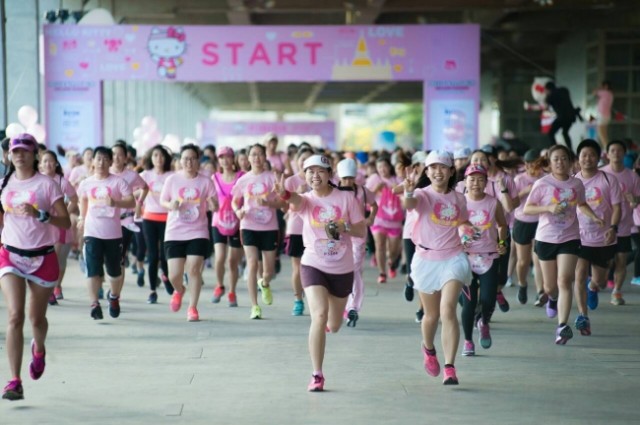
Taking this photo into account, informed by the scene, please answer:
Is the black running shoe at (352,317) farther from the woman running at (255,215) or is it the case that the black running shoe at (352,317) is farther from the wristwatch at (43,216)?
the wristwatch at (43,216)

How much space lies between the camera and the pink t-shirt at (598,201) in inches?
443

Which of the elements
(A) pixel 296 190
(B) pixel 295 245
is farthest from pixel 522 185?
(A) pixel 296 190

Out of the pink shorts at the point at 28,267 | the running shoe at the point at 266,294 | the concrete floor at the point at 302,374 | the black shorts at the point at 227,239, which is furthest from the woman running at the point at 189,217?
the pink shorts at the point at 28,267

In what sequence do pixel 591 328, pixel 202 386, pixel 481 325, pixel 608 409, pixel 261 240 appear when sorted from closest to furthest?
pixel 608 409 → pixel 202 386 → pixel 481 325 → pixel 591 328 → pixel 261 240

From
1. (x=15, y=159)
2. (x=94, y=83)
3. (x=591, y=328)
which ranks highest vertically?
(x=94, y=83)

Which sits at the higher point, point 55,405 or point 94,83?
point 94,83

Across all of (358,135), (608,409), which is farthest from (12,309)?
(358,135)

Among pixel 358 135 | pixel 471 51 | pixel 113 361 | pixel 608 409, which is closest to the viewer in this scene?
pixel 608 409

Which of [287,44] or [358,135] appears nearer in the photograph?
[287,44]

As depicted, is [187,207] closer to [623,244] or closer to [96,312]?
[96,312]

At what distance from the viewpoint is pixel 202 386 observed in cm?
805

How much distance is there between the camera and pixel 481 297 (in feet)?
31.8

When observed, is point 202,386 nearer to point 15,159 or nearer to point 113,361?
point 113,361

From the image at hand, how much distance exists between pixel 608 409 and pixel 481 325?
2.71 meters
